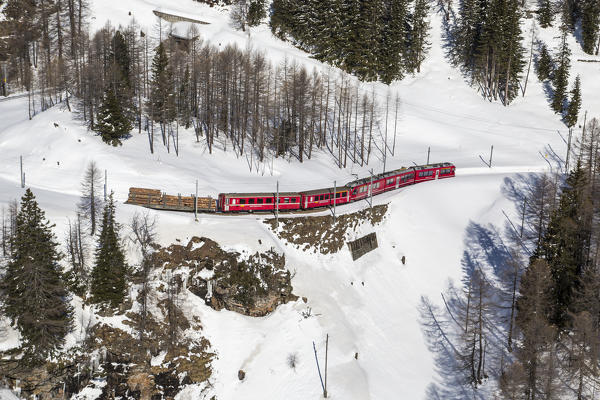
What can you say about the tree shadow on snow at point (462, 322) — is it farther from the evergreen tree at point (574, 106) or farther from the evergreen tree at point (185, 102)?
the evergreen tree at point (185, 102)

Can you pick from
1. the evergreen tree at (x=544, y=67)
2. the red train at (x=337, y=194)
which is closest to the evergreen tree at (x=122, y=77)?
the red train at (x=337, y=194)

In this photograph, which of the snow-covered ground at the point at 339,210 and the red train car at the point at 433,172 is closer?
the snow-covered ground at the point at 339,210

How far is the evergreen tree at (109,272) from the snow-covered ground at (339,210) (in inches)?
156

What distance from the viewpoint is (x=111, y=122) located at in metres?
63.5

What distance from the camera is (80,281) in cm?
4538

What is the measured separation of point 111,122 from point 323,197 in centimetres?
2792

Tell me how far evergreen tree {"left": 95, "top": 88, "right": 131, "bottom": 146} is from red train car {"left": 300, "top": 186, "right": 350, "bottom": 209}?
24822 millimetres

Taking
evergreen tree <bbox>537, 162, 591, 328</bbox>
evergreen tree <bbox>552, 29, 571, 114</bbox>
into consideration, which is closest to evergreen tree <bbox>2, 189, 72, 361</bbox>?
evergreen tree <bbox>537, 162, 591, 328</bbox>

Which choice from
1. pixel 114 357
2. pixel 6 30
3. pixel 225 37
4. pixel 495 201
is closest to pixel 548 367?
pixel 495 201

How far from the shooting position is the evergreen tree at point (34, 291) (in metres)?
40.0

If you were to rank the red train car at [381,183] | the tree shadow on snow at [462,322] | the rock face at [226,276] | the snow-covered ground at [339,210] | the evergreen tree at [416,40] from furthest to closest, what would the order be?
the evergreen tree at [416,40], the red train car at [381,183], the rock face at [226,276], the tree shadow on snow at [462,322], the snow-covered ground at [339,210]

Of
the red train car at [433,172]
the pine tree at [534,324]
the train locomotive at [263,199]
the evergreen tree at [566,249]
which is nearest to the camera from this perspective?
the pine tree at [534,324]

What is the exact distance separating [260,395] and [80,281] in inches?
731

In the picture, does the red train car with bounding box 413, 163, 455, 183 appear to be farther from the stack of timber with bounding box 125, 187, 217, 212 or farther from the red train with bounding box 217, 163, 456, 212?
the stack of timber with bounding box 125, 187, 217, 212
